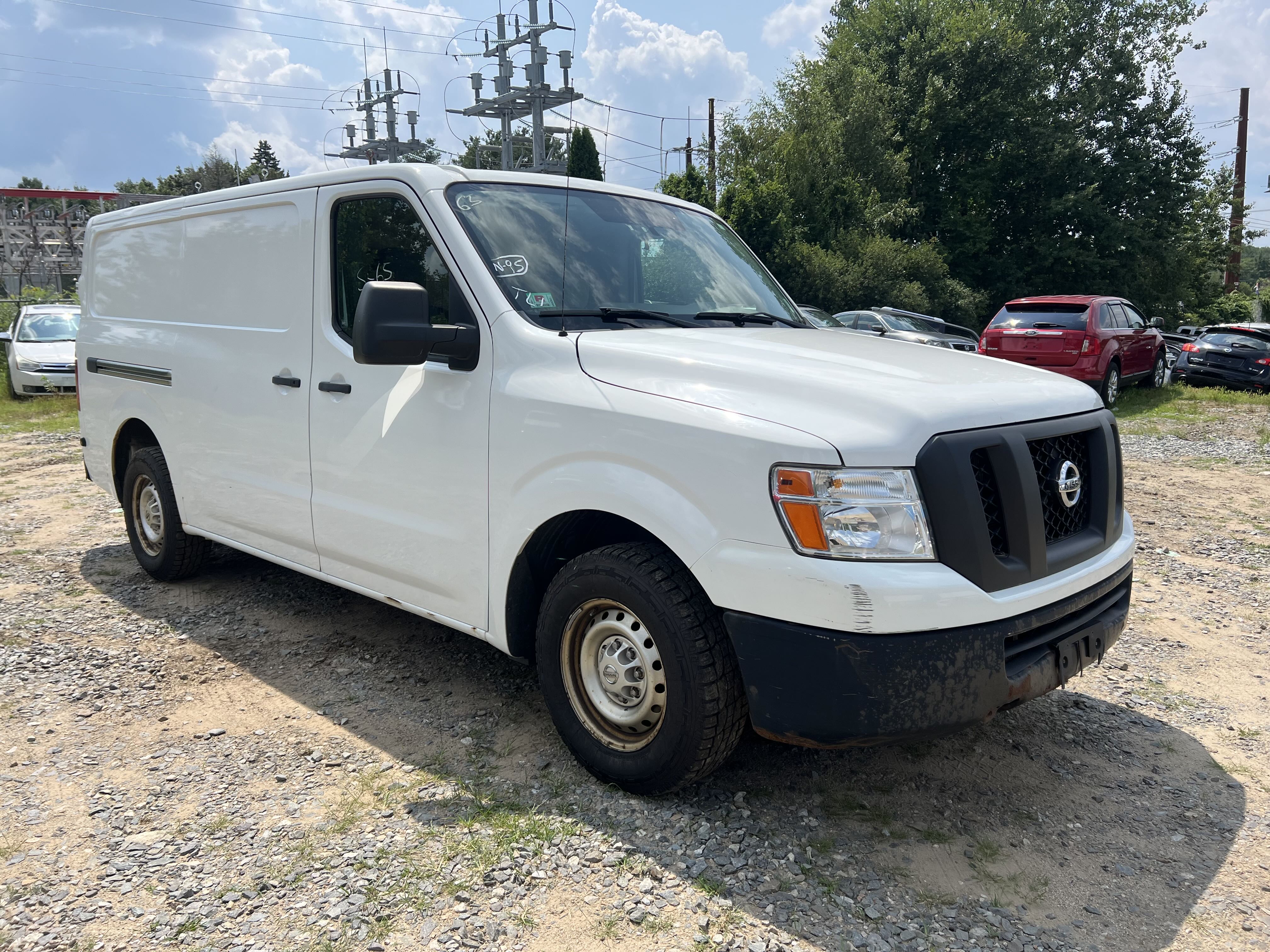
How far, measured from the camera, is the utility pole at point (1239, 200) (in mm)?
36125

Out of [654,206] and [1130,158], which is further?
[1130,158]

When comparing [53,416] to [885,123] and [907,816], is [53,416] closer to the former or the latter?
[907,816]

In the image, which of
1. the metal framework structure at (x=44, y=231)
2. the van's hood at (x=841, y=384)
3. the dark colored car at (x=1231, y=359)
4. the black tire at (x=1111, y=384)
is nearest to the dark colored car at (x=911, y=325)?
the black tire at (x=1111, y=384)

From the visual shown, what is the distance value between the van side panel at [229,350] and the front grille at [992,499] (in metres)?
2.80

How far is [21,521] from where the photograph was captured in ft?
24.7

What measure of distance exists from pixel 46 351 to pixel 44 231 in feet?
79.9

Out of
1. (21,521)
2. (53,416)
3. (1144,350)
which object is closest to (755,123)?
(1144,350)

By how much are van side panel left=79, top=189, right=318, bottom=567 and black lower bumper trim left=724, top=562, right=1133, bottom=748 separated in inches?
94.4

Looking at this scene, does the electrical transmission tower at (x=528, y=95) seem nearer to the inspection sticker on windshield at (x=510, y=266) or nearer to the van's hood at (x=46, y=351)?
the inspection sticker on windshield at (x=510, y=266)

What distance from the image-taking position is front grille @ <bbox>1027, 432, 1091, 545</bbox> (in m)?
2.96

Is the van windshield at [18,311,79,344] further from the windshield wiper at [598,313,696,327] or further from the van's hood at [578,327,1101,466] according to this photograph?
the van's hood at [578,327,1101,466]

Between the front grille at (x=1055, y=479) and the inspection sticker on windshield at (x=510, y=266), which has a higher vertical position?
the inspection sticker on windshield at (x=510, y=266)

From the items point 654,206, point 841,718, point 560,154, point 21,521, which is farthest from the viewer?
point 560,154

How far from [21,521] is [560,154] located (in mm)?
9146
